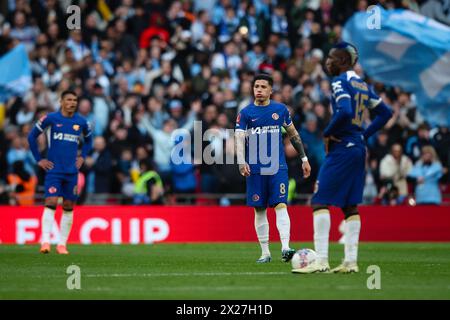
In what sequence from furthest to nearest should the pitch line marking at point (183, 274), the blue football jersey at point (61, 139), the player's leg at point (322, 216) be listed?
1. the blue football jersey at point (61, 139)
2. the pitch line marking at point (183, 274)
3. the player's leg at point (322, 216)

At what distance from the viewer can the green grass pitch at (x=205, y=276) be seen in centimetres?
1191

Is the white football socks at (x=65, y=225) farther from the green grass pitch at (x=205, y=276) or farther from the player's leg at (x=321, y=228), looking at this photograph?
the player's leg at (x=321, y=228)

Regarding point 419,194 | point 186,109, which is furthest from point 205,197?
point 419,194

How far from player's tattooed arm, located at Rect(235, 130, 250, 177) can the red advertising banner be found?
8277mm

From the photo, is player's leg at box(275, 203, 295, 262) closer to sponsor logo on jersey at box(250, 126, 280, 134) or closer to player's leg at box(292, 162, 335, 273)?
sponsor logo on jersey at box(250, 126, 280, 134)

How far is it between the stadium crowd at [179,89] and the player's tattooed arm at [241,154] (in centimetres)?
872

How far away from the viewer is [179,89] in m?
28.0

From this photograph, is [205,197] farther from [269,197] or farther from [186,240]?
[269,197]

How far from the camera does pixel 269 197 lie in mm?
16734

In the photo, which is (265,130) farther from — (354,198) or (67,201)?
(67,201)

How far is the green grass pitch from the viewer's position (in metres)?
11.9

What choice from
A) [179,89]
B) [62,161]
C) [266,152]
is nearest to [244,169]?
[266,152]

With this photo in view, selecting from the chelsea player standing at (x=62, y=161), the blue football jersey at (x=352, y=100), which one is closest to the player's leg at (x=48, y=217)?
the chelsea player standing at (x=62, y=161)

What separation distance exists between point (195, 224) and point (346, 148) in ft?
38.1
